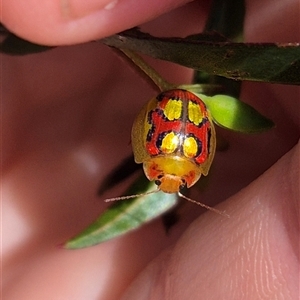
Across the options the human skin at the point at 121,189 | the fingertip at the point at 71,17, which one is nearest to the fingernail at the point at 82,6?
the fingertip at the point at 71,17

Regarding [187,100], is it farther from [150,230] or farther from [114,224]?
[150,230]

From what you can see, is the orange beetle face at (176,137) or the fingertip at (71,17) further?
the orange beetle face at (176,137)

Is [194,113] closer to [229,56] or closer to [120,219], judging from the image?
[229,56]

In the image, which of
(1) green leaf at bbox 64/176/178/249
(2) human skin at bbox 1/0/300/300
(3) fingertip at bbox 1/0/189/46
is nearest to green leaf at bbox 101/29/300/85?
(3) fingertip at bbox 1/0/189/46

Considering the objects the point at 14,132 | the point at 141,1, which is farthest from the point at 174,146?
the point at 14,132

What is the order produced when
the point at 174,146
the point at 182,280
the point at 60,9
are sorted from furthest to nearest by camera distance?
the point at 182,280, the point at 174,146, the point at 60,9

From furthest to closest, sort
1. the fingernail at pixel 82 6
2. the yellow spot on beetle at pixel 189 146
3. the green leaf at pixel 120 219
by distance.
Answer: the green leaf at pixel 120 219
the yellow spot on beetle at pixel 189 146
the fingernail at pixel 82 6

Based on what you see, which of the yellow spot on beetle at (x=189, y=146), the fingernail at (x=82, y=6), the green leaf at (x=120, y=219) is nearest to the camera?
the fingernail at (x=82, y=6)

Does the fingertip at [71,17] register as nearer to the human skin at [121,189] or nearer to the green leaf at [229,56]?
the green leaf at [229,56]
